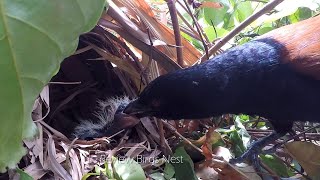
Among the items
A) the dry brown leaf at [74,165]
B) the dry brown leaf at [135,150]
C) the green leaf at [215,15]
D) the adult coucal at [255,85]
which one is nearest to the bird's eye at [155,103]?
the adult coucal at [255,85]

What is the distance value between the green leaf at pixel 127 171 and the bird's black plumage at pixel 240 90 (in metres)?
0.26

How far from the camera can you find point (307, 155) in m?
0.95

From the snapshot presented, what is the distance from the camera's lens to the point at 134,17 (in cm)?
101

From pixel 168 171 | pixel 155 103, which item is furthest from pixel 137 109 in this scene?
pixel 168 171

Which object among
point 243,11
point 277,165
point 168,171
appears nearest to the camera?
point 168,171

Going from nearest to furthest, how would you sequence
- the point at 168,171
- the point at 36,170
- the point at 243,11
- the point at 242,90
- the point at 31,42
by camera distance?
the point at 31,42 < the point at 36,170 < the point at 168,171 < the point at 242,90 < the point at 243,11

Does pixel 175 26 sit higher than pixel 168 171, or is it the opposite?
pixel 175 26

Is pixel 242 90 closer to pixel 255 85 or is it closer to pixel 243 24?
pixel 255 85

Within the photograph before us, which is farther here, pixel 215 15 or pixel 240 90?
pixel 215 15

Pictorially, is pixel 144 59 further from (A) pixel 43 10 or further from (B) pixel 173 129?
(A) pixel 43 10

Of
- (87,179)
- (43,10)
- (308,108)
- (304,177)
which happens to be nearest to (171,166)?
(87,179)

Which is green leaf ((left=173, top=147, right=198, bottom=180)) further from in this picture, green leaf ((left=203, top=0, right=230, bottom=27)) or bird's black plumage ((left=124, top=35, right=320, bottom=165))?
green leaf ((left=203, top=0, right=230, bottom=27))

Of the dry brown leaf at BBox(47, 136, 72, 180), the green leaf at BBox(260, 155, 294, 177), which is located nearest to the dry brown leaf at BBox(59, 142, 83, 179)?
the dry brown leaf at BBox(47, 136, 72, 180)

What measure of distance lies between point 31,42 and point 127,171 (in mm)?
592
